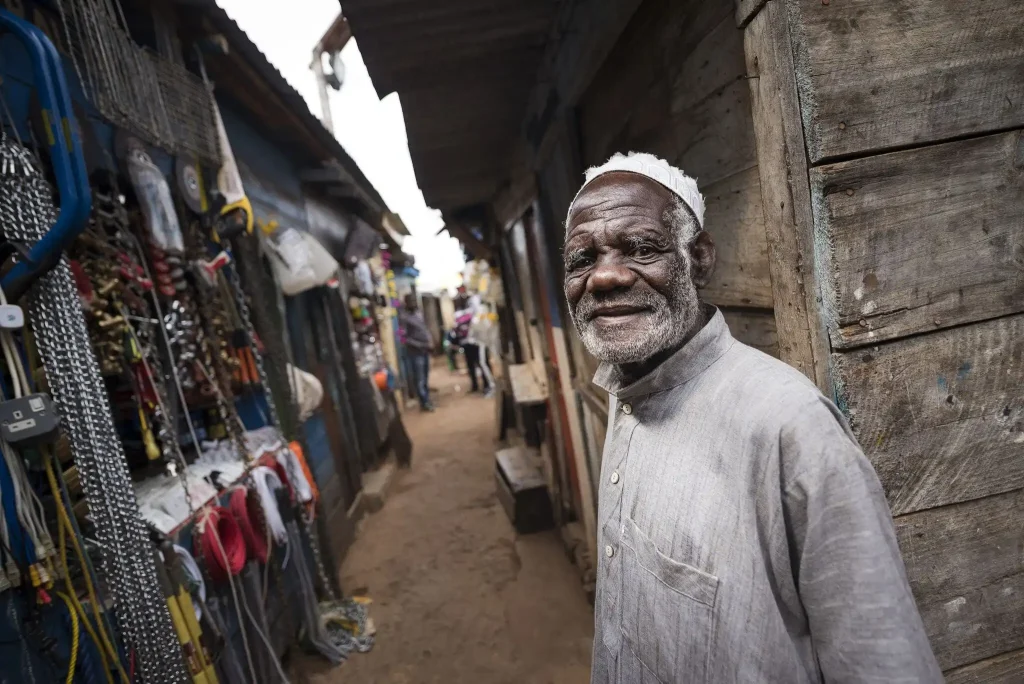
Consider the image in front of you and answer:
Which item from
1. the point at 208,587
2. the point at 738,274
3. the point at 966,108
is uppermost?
the point at 966,108

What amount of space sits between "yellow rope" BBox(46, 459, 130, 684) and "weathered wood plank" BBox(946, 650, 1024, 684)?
2.85 meters

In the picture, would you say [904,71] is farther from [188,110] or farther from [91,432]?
[188,110]

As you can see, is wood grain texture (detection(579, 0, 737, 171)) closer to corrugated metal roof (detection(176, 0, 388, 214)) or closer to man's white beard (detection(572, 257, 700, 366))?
man's white beard (detection(572, 257, 700, 366))

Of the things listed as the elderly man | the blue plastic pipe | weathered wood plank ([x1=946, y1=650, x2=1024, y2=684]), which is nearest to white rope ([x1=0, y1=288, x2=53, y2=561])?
the blue plastic pipe

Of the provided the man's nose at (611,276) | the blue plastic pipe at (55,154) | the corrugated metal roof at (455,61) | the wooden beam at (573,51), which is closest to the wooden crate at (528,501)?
the corrugated metal roof at (455,61)

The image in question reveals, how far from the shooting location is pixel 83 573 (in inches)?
80.0

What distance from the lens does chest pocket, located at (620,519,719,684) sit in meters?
1.00

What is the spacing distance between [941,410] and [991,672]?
28.1 inches

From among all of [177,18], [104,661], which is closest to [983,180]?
[104,661]

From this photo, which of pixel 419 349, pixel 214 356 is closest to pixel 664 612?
pixel 214 356

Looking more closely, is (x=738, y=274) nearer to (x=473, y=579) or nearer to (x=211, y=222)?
(x=211, y=222)

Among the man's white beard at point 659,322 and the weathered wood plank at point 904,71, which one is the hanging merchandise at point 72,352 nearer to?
the man's white beard at point 659,322

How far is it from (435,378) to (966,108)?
57.4ft

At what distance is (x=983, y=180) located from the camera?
110 centimetres
